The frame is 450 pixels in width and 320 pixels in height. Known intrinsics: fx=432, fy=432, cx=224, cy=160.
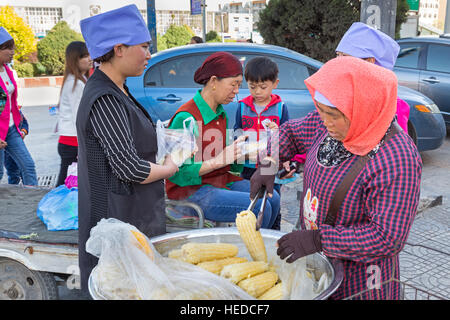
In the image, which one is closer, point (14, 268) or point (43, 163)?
point (14, 268)

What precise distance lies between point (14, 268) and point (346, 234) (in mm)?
2240

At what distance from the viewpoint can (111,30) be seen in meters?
1.99

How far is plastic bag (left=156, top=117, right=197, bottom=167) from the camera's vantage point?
7.39 ft

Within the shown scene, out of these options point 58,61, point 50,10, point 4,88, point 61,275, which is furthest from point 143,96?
point 50,10

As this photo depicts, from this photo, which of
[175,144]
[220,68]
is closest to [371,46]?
[220,68]

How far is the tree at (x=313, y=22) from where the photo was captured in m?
10.8

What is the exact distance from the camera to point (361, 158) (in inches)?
63.6

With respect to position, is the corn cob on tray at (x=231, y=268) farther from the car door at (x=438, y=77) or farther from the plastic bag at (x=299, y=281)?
the car door at (x=438, y=77)

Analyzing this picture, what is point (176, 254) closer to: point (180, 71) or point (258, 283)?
point (258, 283)

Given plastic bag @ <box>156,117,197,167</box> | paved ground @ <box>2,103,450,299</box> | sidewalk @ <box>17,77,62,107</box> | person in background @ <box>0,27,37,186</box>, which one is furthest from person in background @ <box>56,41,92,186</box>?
sidewalk @ <box>17,77,62,107</box>

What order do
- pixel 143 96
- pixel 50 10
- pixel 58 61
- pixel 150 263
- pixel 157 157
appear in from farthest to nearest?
pixel 50 10 < pixel 58 61 < pixel 143 96 < pixel 157 157 < pixel 150 263

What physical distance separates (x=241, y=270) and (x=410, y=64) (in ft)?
26.7

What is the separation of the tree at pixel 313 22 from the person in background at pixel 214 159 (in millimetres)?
8881

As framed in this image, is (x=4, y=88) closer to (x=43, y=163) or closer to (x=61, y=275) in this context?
(x=61, y=275)
